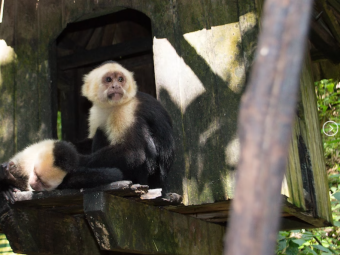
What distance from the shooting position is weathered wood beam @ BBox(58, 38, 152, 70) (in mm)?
6250

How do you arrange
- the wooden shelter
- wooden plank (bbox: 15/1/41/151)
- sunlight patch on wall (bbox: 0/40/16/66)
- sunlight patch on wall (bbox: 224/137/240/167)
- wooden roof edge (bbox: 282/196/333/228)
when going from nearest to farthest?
the wooden shelter < sunlight patch on wall (bbox: 224/137/240/167) < wooden roof edge (bbox: 282/196/333/228) < wooden plank (bbox: 15/1/41/151) < sunlight patch on wall (bbox: 0/40/16/66)

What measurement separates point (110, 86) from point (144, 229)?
1361 millimetres

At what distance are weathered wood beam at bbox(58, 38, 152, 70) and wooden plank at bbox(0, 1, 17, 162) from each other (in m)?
1.42

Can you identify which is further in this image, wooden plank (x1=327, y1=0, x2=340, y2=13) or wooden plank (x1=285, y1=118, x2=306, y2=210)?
wooden plank (x1=327, y1=0, x2=340, y2=13)

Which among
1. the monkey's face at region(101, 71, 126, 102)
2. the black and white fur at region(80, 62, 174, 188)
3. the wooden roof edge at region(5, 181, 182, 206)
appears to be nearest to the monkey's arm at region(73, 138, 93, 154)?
the black and white fur at region(80, 62, 174, 188)

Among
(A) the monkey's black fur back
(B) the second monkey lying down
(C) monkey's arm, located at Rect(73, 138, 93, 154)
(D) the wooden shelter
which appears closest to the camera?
(B) the second monkey lying down

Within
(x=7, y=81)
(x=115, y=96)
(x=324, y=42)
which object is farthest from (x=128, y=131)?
(x=324, y=42)

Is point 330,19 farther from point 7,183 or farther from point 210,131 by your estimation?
point 7,183

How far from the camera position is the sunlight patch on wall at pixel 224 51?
3.96 metres

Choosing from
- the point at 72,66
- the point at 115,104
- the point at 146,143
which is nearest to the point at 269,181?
the point at 146,143

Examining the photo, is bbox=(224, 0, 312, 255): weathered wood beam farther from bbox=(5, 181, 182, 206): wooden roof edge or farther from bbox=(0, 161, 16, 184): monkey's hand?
bbox=(0, 161, 16, 184): monkey's hand

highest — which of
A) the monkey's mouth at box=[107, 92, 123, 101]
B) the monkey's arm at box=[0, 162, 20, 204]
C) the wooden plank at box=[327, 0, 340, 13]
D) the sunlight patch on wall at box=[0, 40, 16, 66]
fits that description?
the wooden plank at box=[327, 0, 340, 13]

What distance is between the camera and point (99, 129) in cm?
426

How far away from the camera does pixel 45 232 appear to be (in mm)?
3953
